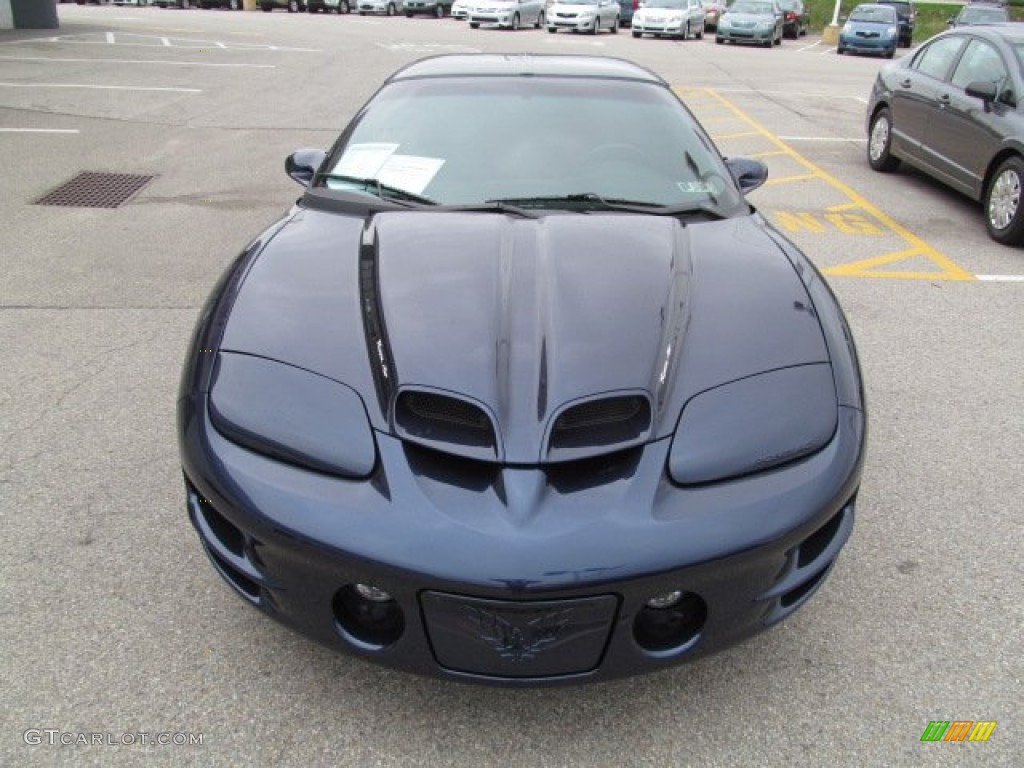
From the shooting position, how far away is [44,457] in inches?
127

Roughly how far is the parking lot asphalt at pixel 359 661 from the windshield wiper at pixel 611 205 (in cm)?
120

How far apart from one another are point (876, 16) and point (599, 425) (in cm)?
2669

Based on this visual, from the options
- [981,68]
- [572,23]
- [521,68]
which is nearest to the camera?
[521,68]

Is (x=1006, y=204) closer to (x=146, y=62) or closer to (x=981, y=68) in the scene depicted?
(x=981, y=68)

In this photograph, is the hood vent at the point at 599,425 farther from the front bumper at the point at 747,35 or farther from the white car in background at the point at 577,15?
the white car in background at the point at 577,15

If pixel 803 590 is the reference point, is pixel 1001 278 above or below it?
below

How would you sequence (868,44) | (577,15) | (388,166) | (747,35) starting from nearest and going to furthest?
(388,166), (868,44), (747,35), (577,15)

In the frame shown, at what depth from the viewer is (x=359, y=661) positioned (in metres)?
2.25

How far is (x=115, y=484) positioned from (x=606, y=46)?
2050 centimetres

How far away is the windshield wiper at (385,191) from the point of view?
3086mm

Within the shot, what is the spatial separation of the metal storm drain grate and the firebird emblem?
5947 mm

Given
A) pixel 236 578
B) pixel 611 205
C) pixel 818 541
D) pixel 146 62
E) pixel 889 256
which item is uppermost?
pixel 611 205

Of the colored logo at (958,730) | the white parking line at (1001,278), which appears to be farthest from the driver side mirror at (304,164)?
the white parking line at (1001,278)

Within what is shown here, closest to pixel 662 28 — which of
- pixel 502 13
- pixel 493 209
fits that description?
pixel 502 13
